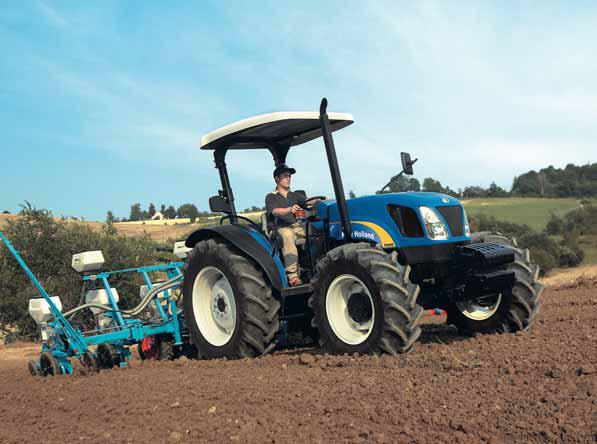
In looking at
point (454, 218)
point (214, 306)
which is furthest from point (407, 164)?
point (214, 306)

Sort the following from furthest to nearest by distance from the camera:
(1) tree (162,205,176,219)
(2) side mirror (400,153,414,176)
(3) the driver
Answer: (1) tree (162,205,176,219), (2) side mirror (400,153,414,176), (3) the driver

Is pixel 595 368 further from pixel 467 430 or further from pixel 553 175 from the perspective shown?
pixel 553 175

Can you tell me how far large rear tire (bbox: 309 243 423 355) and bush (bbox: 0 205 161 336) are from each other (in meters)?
9.65

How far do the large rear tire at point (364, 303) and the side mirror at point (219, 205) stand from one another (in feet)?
5.54

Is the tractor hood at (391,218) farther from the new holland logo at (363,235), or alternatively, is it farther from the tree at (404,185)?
the tree at (404,185)

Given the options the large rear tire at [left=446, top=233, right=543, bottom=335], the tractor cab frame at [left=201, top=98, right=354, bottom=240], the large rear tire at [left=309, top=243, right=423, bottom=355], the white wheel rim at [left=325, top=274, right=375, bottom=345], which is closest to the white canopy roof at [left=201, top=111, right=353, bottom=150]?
the tractor cab frame at [left=201, top=98, right=354, bottom=240]

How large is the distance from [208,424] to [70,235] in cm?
1269

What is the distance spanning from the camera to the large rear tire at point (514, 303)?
20.3ft

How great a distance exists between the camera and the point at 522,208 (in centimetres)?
4722

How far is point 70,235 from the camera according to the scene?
15703 millimetres

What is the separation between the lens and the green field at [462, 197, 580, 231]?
3994 centimetres

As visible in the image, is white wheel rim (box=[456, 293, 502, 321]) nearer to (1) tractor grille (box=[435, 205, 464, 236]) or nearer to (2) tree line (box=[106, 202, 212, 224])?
(1) tractor grille (box=[435, 205, 464, 236])

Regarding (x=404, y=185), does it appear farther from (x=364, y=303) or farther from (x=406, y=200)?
(x=364, y=303)

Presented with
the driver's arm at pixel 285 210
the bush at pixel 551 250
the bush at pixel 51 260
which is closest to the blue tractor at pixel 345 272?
the driver's arm at pixel 285 210
